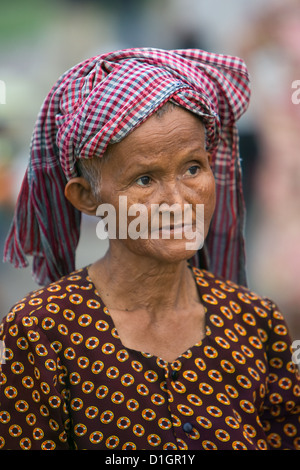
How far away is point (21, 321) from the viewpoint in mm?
1943

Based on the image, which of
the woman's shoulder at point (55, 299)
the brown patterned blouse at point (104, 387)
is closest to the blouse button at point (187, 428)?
the brown patterned blouse at point (104, 387)

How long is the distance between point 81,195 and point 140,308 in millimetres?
409

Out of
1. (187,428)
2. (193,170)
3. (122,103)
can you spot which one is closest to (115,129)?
A: (122,103)

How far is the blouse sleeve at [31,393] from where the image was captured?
1.90 metres

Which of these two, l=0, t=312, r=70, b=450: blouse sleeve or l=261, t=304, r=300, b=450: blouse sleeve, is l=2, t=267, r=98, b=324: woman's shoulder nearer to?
l=0, t=312, r=70, b=450: blouse sleeve

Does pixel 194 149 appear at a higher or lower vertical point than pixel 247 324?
higher

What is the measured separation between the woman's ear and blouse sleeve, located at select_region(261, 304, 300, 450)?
0.76 metres

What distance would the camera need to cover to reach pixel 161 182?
193 cm

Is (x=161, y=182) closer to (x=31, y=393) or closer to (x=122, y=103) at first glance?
(x=122, y=103)

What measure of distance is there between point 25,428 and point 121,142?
0.87 metres

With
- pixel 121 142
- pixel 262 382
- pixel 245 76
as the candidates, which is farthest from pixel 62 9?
pixel 262 382

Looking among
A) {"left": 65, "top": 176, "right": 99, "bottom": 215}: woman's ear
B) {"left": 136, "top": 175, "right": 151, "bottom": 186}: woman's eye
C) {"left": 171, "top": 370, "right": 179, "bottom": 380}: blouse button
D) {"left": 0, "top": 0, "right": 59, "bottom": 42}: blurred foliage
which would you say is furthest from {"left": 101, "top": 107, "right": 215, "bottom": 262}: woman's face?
{"left": 0, "top": 0, "right": 59, "bottom": 42}: blurred foliage

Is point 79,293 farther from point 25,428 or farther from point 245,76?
point 245,76
